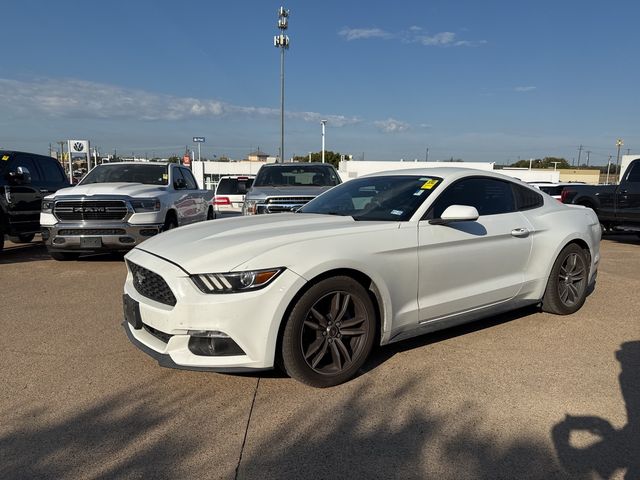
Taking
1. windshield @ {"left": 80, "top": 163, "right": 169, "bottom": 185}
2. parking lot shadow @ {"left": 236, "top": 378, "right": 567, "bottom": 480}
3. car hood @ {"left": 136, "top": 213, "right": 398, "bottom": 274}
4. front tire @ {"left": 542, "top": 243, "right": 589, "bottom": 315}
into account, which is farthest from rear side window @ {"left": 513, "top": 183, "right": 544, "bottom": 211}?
windshield @ {"left": 80, "top": 163, "right": 169, "bottom": 185}

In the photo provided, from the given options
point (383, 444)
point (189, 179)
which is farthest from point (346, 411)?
point (189, 179)

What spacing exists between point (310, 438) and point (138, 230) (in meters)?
5.86

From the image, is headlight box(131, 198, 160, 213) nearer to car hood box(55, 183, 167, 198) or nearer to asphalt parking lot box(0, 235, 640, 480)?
car hood box(55, 183, 167, 198)

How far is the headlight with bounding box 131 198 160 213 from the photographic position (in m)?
7.86

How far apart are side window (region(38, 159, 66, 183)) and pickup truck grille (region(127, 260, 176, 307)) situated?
7750 mm

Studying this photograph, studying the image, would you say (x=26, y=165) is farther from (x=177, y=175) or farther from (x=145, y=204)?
(x=145, y=204)

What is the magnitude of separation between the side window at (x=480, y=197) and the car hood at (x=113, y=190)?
556cm

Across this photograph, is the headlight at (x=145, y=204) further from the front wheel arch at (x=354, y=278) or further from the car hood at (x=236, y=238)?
the front wheel arch at (x=354, y=278)

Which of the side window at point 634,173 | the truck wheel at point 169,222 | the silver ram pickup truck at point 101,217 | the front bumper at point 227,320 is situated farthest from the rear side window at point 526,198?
the side window at point 634,173

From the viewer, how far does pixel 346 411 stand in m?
3.13

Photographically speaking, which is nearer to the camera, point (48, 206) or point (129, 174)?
point (48, 206)


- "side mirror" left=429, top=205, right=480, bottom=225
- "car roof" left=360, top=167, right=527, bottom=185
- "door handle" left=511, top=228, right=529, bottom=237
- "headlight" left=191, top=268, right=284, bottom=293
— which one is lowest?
"headlight" left=191, top=268, right=284, bottom=293

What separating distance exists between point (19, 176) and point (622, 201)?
40.9 ft

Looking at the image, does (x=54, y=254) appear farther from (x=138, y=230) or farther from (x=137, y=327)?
(x=137, y=327)
